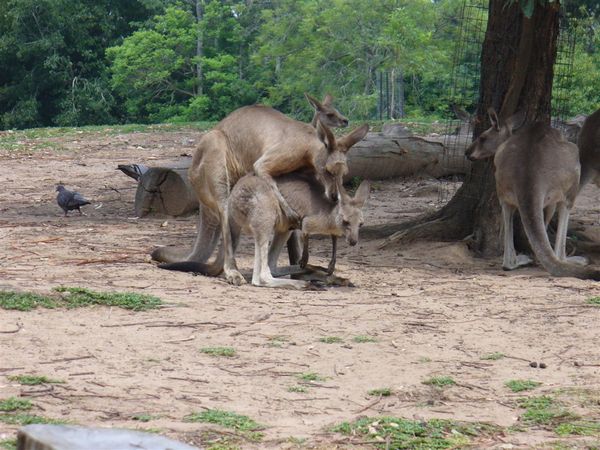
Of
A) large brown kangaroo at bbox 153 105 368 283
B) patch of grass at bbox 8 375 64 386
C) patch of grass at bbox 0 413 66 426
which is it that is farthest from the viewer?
large brown kangaroo at bbox 153 105 368 283

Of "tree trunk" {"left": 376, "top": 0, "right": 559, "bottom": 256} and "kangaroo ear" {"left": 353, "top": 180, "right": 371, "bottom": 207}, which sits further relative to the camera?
"tree trunk" {"left": 376, "top": 0, "right": 559, "bottom": 256}

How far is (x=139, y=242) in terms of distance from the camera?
973 cm

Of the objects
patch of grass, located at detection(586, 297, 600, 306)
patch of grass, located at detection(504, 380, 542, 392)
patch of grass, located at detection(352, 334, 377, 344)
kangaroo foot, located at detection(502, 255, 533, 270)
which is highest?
patch of grass, located at detection(586, 297, 600, 306)

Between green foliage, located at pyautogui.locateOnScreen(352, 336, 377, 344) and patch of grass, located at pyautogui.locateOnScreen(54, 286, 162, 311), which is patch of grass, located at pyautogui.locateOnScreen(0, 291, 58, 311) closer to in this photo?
patch of grass, located at pyautogui.locateOnScreen(54, 286, 162, 311)

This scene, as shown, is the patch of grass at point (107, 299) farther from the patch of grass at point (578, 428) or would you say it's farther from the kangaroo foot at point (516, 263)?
the kangaroo foot at point (516, 263)

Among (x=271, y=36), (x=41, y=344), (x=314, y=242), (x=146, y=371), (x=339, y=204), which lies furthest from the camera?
(x=271, y=36)

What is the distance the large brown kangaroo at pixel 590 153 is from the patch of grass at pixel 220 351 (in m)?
5.06

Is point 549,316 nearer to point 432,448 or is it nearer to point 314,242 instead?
point 432,448

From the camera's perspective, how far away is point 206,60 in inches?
1230

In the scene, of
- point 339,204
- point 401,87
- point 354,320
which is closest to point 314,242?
point 339,204

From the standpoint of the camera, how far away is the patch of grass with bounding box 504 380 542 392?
5.29 metres

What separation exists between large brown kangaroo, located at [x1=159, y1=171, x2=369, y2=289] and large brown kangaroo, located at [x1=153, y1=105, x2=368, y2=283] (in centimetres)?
7

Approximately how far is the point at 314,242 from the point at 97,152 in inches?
286

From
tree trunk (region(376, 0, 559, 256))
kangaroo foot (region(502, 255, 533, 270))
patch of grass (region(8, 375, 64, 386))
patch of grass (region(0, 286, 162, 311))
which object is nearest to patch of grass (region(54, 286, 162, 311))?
patch of grass (region(0, 286, 162, 311))
